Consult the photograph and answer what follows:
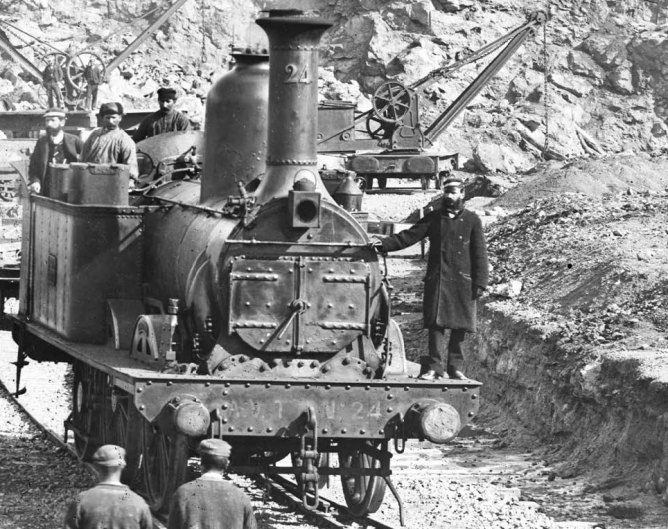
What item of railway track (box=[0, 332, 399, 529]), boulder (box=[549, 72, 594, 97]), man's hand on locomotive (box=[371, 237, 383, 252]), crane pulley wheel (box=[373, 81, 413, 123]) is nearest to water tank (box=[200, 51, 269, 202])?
man's hand on locomotive (box=[371, 237, 383, 252])

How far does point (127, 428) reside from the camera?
1051cm

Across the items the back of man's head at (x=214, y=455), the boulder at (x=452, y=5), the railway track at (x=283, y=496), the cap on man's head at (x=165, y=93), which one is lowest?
the railway track at (x=283, y=496)

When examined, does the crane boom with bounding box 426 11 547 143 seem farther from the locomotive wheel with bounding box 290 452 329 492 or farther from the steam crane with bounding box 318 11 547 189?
the locomotive wheel with bounding box 290 452 329 492

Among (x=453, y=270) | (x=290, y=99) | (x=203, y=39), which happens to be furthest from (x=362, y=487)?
(x=203, y=39)

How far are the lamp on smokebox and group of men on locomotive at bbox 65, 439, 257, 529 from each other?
295 cm

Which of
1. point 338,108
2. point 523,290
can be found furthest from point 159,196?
point 338,108

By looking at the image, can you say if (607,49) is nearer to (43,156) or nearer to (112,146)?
(43,156)

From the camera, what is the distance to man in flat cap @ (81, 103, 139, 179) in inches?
472

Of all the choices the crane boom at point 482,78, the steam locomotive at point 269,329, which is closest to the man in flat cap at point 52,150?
the steam locomotive at point 269,329

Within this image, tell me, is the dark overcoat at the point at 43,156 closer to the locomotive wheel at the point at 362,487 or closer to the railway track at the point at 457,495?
the railway track at the point at 457,495

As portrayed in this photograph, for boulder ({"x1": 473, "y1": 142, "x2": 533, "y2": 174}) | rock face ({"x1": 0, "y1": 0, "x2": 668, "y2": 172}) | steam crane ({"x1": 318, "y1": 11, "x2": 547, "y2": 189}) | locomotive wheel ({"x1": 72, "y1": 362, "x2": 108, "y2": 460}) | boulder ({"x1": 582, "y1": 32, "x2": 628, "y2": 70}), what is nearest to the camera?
locomotive wheel ({"x1": 72, "y1": 362, "x2": 108, "y2": 460})

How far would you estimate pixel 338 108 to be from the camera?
34031 millimetres

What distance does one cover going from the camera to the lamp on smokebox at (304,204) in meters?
9.35

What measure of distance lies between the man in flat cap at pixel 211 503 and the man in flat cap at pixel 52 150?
7.11 metres
